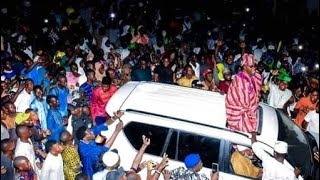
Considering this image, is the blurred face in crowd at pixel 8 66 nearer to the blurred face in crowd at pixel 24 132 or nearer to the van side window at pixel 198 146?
the blurred face in crowd at pixel 24 132

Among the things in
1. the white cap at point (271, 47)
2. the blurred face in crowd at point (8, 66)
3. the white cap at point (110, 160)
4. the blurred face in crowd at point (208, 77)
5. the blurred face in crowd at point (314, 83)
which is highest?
Answer: the blurred face in crowd at point (8, 66)

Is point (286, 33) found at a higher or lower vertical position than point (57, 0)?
lower

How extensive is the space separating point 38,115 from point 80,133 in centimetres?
128

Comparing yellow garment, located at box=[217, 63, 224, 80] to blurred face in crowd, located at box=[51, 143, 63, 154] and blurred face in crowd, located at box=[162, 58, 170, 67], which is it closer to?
blurred face in crowd, located at box=[162, 58, 170, 67]

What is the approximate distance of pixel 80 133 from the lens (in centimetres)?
622

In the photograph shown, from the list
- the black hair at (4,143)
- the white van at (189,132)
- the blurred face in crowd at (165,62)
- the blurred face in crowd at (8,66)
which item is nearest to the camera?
the black hair at (4,143)

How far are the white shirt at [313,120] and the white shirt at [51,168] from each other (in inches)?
155

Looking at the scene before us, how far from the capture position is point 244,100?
6.86 metres

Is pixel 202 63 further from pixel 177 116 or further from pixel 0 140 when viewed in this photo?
pixel 0 140

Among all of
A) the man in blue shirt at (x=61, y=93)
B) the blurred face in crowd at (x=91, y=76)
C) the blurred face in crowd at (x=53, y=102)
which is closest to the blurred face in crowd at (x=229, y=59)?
the blurred face in crowd at (x=91, y=76)

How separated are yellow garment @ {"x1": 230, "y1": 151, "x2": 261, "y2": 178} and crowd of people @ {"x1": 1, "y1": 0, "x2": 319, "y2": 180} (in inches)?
2.8

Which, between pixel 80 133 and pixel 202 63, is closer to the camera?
pixel 80 133

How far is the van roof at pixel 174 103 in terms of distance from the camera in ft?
21.0

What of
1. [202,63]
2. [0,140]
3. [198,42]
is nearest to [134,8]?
[198,42]
